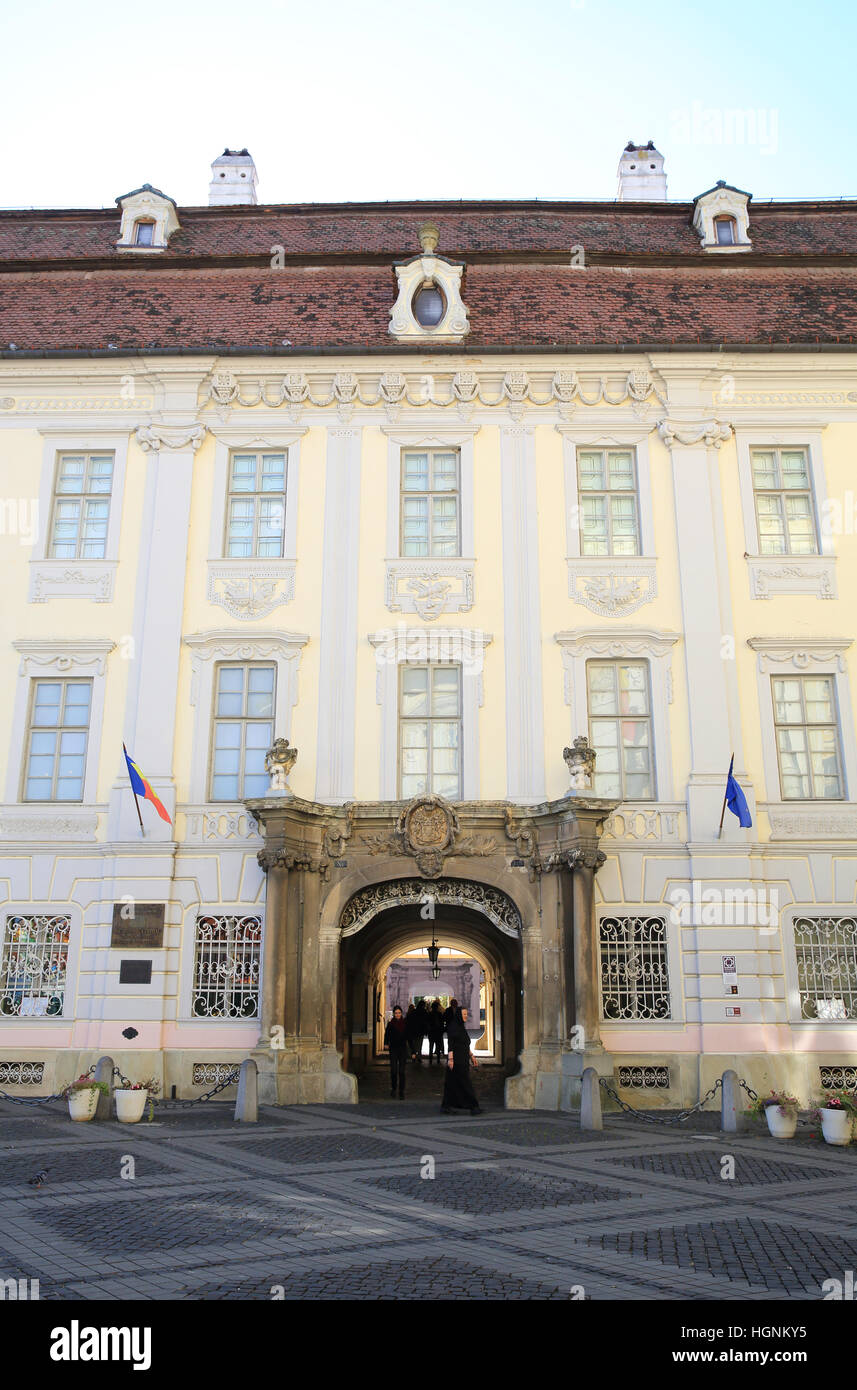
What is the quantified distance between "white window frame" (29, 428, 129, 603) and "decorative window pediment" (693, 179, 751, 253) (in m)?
13.1

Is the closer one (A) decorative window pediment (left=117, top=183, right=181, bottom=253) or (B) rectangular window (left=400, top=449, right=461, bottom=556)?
(B) rectangular window (left=400, top=449, right=461, bottom=556)

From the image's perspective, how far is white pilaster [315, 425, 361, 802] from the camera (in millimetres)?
19125

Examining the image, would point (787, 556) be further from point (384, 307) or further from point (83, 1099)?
point (83, 1099)

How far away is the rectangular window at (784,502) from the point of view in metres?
20.4

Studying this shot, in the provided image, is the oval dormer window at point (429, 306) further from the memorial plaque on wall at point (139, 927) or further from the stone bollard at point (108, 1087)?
the stone bollard at point (108, 1087)

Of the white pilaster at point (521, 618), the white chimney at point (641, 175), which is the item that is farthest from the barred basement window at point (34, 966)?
the white chimney at point (641, 175)

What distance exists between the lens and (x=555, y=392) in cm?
2086

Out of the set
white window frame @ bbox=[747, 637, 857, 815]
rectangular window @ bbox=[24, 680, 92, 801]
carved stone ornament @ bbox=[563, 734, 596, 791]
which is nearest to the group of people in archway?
carved stone ornament @ bbox=[563, 734, 596, 791]

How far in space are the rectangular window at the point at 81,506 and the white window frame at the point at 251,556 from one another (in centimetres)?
206

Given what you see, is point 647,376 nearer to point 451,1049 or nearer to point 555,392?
point 555,392

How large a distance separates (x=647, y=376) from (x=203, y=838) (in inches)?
457

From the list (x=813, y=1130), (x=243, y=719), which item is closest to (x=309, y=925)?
(x=243, y=719)

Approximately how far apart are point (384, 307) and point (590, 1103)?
48.8 ft

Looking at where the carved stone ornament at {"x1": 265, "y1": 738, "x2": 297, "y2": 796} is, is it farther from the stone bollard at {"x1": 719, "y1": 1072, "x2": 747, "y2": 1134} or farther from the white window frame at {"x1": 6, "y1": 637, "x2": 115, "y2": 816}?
the stone bollard at {"x1": 719, "y1": 1072, "x2": 747, "y2": 1134}
